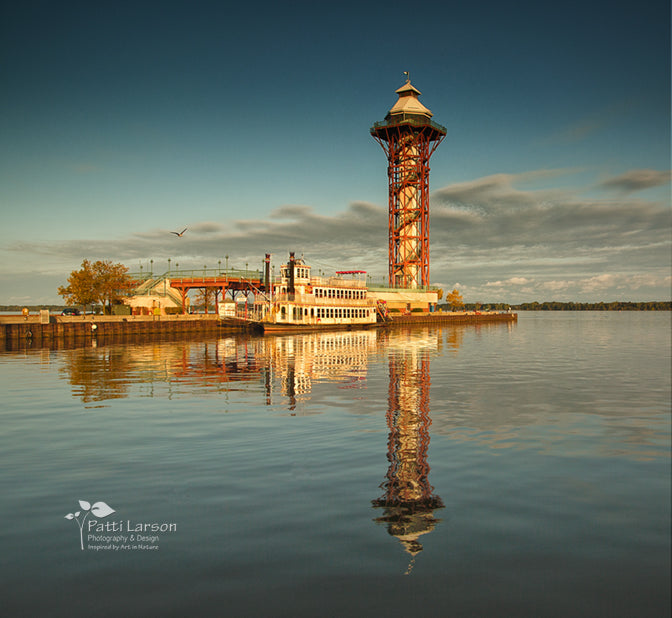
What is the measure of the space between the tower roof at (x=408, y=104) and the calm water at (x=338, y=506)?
108 metres

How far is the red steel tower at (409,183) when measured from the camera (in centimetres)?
11569

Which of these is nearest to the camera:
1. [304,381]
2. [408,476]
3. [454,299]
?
[408,476]

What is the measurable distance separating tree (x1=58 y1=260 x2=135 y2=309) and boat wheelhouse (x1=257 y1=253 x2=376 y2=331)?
28.9 m

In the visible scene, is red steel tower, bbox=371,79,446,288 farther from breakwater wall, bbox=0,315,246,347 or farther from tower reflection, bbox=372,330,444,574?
tower reflection, bbox=372,330,444,574

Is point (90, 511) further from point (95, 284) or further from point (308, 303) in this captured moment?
point (95, 284)

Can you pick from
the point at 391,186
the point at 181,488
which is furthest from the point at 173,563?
the point at 391,186

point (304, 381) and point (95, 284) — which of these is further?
point (95, 284)

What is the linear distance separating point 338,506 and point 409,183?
4489 inches

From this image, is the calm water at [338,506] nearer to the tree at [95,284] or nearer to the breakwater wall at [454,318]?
the tree at [95,284]

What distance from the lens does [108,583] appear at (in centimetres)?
668

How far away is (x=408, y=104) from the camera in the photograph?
382 ft

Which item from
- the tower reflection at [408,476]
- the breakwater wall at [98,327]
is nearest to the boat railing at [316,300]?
the breakwater wall at [98,327]

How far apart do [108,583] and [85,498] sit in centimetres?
342

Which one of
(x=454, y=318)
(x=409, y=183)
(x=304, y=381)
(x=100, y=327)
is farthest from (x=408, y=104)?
(x=304, y=381)
